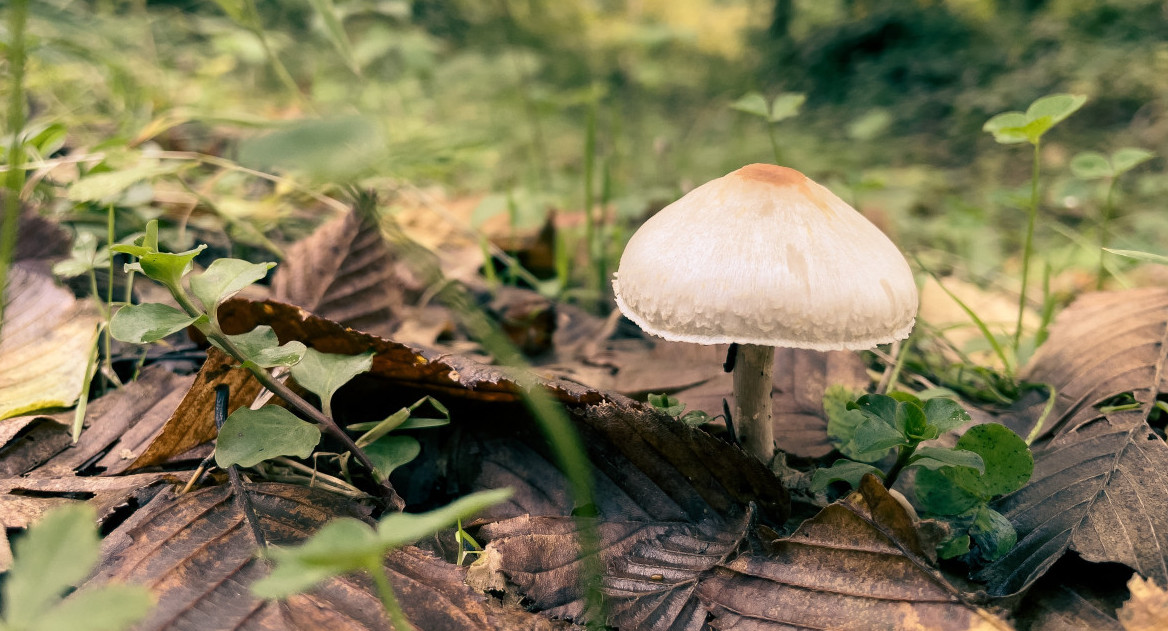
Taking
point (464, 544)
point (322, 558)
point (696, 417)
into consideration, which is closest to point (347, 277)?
point (464, 544)

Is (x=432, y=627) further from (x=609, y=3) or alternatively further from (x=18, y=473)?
(x=609, y=3)

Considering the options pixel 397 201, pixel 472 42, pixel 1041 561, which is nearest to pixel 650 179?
pixel 397 201

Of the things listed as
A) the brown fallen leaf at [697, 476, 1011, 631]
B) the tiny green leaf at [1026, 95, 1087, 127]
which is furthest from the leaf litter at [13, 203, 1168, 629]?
the tiny green leaf at [1026, 95, 1087, 127]

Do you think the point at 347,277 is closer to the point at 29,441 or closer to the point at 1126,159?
the point at 29,441

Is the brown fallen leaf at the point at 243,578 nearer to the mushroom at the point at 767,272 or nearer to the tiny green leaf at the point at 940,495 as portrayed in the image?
the mushroom at the point at 767,272

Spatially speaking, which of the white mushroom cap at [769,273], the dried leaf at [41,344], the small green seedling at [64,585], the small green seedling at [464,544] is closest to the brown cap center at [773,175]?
the white mushroom cap at [769,273]
